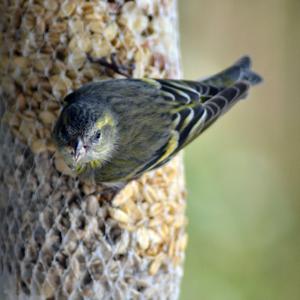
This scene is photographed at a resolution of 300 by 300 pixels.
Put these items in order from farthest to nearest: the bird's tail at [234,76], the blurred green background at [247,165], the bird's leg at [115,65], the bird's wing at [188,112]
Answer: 1. the blurred green background at [247,165]
2. the bird's tail at [234,76]
3. the bird's leg at [115,65]
4. the bird's wing at [188,112]

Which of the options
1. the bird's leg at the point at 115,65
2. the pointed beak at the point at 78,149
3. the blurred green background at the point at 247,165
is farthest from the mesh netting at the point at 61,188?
the blurred green background at the point at 247,165

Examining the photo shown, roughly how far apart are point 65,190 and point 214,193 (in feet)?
8.63

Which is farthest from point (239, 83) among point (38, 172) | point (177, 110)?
point (38, 172)

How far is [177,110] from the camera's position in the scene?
10.3ft

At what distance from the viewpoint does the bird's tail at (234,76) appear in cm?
339

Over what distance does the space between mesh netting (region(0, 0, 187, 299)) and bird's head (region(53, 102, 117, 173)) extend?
0.20 meters

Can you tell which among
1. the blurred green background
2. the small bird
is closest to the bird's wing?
the small bird

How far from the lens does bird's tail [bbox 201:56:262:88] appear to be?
134 inches

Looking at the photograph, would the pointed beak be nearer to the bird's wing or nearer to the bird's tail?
the bird's wing

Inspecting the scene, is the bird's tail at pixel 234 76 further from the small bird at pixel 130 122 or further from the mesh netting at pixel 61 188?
the mesh netting at pixel 61 188

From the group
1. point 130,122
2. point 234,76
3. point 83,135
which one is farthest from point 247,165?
A: point 83,135

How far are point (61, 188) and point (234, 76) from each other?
0.89 meters

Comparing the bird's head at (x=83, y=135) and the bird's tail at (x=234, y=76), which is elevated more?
the bird's tail at (x=234, y=76)

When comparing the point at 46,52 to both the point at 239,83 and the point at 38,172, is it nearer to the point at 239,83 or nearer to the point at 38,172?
the point at 38,172
